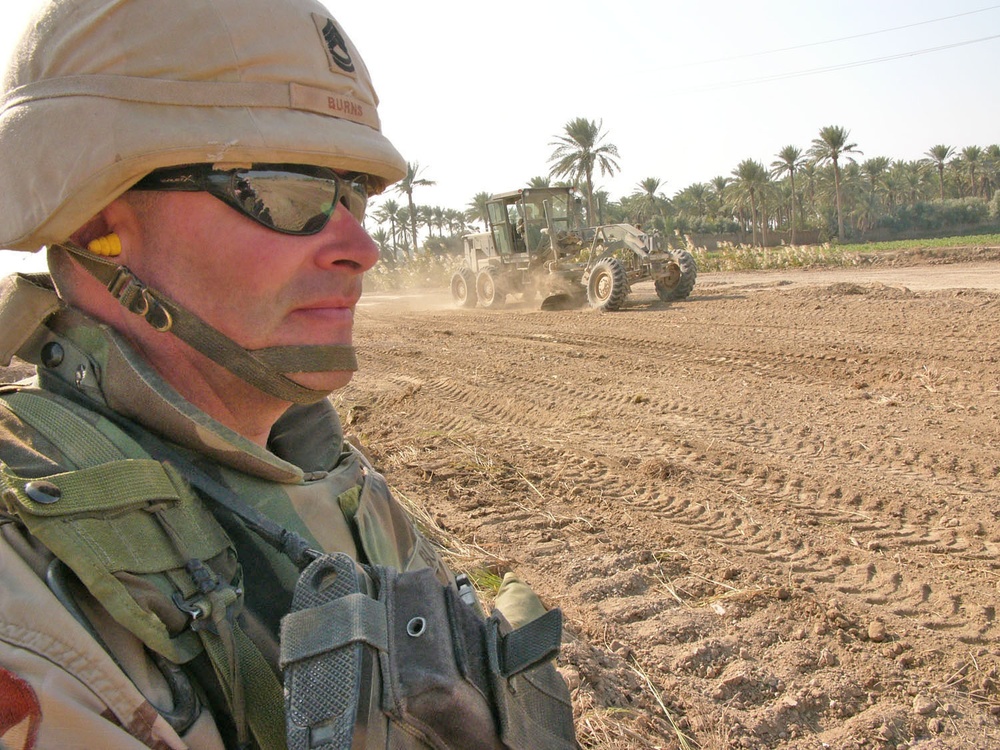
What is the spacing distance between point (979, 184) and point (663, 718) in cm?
9788

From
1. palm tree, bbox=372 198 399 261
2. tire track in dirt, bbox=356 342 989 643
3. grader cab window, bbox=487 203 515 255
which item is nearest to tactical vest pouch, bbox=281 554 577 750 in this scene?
tire track in dirt, bbox=356 342 989 643

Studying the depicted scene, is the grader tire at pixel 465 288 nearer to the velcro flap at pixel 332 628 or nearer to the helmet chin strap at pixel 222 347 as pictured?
the helmet chin strap at pixel 222 347

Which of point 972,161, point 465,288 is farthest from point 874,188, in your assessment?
point 465,288

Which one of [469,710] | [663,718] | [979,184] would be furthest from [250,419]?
[979,184]

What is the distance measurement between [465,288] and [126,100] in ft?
57.3

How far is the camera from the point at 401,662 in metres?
1.02

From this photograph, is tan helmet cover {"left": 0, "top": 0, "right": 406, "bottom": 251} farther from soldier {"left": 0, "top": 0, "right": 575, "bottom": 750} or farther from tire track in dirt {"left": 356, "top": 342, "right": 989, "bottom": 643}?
tire track in dirt {"left": 356, "top": 342, "right": 989, "bottom": 643}

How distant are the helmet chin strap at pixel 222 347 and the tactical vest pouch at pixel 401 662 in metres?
0.48

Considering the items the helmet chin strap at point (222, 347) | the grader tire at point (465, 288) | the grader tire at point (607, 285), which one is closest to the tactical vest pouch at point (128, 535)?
the helmet chin strap at point (222, 347)

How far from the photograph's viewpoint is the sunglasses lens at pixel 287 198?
55.1 inches

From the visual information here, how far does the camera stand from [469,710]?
3.48 ft

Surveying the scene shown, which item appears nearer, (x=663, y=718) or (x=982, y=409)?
(x=663, y=718)

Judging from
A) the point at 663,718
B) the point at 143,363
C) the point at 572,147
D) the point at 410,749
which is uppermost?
the point at 572,147

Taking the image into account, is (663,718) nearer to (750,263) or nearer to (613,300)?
(613,300)
